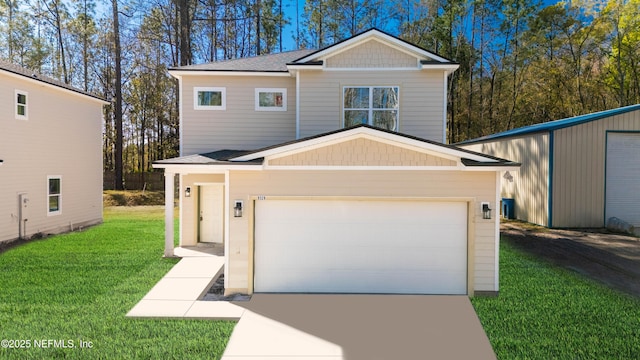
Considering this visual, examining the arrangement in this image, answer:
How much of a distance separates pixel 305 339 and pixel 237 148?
737 centimetres

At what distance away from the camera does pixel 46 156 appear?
13.2m

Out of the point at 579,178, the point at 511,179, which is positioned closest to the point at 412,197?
the point at 579,178

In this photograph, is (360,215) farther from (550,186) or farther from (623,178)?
(623,178)

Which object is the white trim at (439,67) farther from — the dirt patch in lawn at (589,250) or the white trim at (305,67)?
the dirt patch in lawn at (589,250)

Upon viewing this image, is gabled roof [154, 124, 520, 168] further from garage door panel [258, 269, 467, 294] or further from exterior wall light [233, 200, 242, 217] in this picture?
garage door panel [258, 269, 467, 294]

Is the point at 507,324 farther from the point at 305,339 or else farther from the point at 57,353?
the point at 57,353

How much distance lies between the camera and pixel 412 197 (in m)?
7.22

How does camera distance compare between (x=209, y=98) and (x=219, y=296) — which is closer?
(x=219, y=296)

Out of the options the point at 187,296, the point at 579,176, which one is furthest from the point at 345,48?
the point at 579,176

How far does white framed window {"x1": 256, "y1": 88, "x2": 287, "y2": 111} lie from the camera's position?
11.6 metres

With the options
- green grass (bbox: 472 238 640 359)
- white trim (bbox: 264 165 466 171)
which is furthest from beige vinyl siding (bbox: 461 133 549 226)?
white trim (bbox: 264 165 466 171)

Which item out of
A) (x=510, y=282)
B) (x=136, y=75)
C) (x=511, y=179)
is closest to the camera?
(x=510, y=282)

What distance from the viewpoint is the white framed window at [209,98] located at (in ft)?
37.8

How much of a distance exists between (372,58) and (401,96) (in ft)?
4.66
